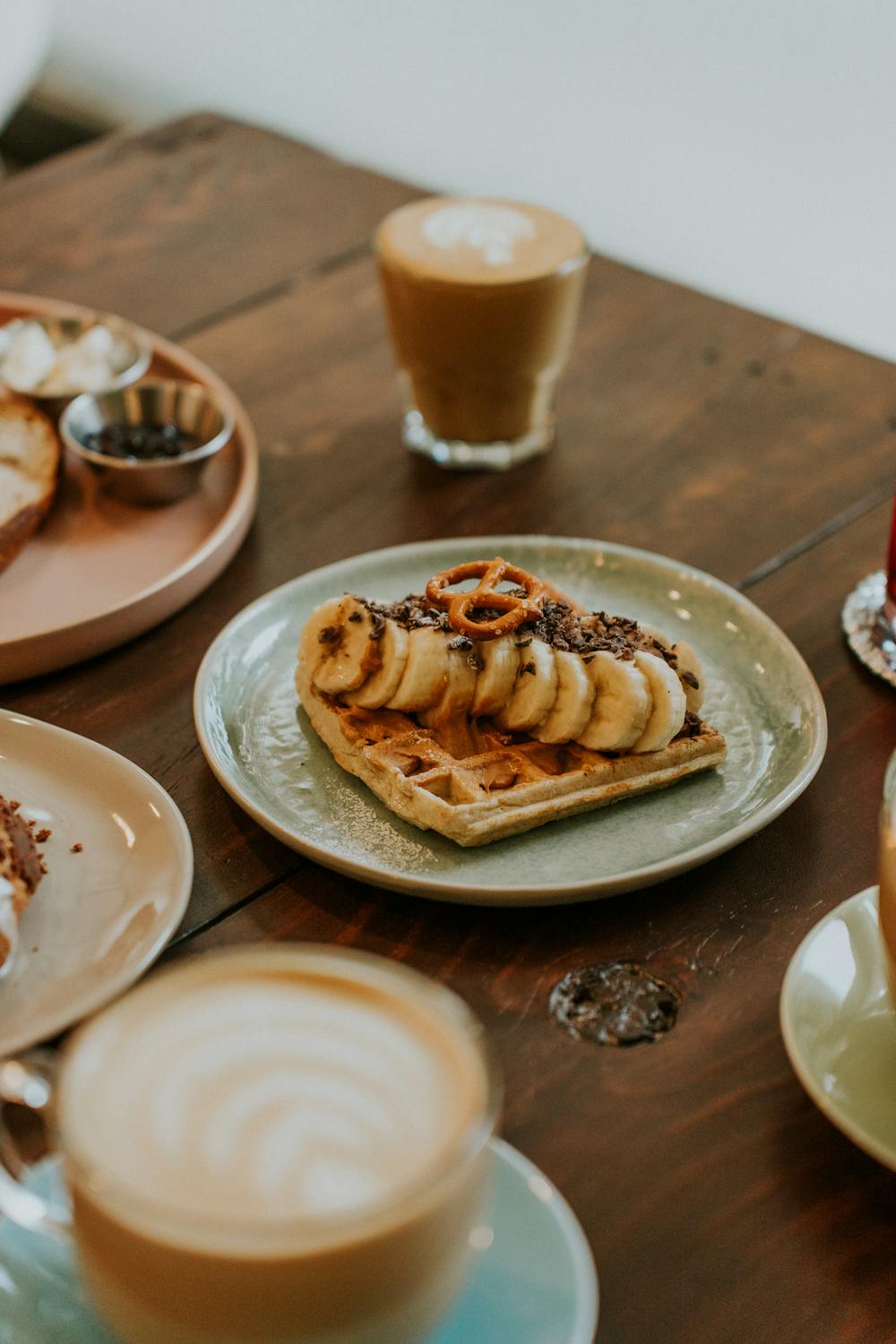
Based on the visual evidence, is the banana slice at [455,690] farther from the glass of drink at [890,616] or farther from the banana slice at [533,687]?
the glass of drink at [890,616]

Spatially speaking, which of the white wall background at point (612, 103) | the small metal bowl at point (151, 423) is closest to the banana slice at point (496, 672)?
the small metal bowl at point (151, 423)

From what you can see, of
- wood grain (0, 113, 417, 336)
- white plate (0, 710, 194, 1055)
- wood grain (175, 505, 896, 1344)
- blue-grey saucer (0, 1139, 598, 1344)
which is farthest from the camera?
wood grain (0, 113, 417, 336)

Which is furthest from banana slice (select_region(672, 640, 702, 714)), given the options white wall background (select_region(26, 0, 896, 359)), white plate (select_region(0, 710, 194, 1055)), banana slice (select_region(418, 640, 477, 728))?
white wall background (select_region(26, 0, 896, 359))

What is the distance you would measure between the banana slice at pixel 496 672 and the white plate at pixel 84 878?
349 millimetres

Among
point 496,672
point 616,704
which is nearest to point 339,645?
point 496,672

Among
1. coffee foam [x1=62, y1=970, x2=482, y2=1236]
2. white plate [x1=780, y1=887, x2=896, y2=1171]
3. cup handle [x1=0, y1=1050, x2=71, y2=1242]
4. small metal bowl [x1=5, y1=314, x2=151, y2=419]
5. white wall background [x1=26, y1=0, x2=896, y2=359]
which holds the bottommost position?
white wall background [x1=26, y1=0, x2=896, y2=359]

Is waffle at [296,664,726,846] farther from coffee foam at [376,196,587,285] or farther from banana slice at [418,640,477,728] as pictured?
coffee foam at [376,196,587,285]

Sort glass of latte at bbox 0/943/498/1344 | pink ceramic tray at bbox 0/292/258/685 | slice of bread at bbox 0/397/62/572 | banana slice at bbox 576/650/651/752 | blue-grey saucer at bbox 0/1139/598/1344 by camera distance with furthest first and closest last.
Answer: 1. slice of bread at bbox 0/397/62/572
2. pink ceramic tray at bbox 0/292/258/685
3. banana slice at bbox 576/650/651/752
4. blue-grey saucer at bbox 0/1139/598/1344
5. glass of latte at bbox 0/943/498/1344

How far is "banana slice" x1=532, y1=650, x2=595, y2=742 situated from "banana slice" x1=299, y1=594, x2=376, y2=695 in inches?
7.8

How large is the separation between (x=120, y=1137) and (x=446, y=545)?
108 cm

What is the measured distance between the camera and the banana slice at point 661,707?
1389 millimetres

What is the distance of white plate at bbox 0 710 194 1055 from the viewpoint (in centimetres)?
113

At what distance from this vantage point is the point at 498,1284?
889mm

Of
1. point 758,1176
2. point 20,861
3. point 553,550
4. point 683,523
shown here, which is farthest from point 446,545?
point 758,1176
